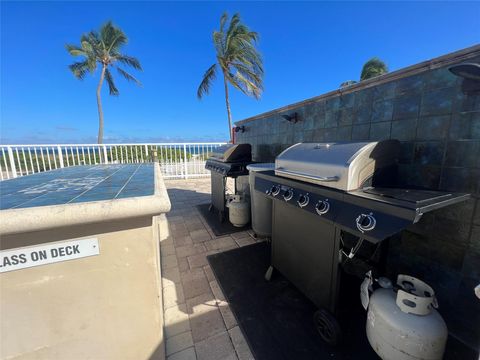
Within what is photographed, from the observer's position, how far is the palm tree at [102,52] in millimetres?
9086

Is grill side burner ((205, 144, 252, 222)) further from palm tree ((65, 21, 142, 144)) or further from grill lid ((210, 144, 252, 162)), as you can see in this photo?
palm tree ((65, 21, 142, 144))

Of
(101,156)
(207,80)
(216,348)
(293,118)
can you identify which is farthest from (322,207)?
(207,80)

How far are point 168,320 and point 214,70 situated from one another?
9.51 meters

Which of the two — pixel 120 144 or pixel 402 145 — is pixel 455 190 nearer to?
pixel 402 145

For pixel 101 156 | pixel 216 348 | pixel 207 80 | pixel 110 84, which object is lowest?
pixel 216 348

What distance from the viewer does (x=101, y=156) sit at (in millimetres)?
6805

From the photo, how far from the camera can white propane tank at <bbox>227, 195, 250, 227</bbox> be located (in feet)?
11.1

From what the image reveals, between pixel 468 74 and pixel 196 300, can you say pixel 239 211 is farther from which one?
pixel 468 74

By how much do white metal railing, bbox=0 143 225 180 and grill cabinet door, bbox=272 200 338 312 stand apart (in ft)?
11.4

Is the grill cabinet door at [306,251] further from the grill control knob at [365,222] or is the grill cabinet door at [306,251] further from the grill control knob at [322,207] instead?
the grill control knob at [365,222]

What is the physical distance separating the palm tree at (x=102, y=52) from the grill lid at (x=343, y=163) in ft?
39.2

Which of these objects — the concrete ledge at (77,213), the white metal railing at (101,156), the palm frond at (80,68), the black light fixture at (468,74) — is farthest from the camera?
the palm frond at (80,68)

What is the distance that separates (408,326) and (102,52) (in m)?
13.6

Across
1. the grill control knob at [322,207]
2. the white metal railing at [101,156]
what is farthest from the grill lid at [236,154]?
the grill control knob at [322,207]
